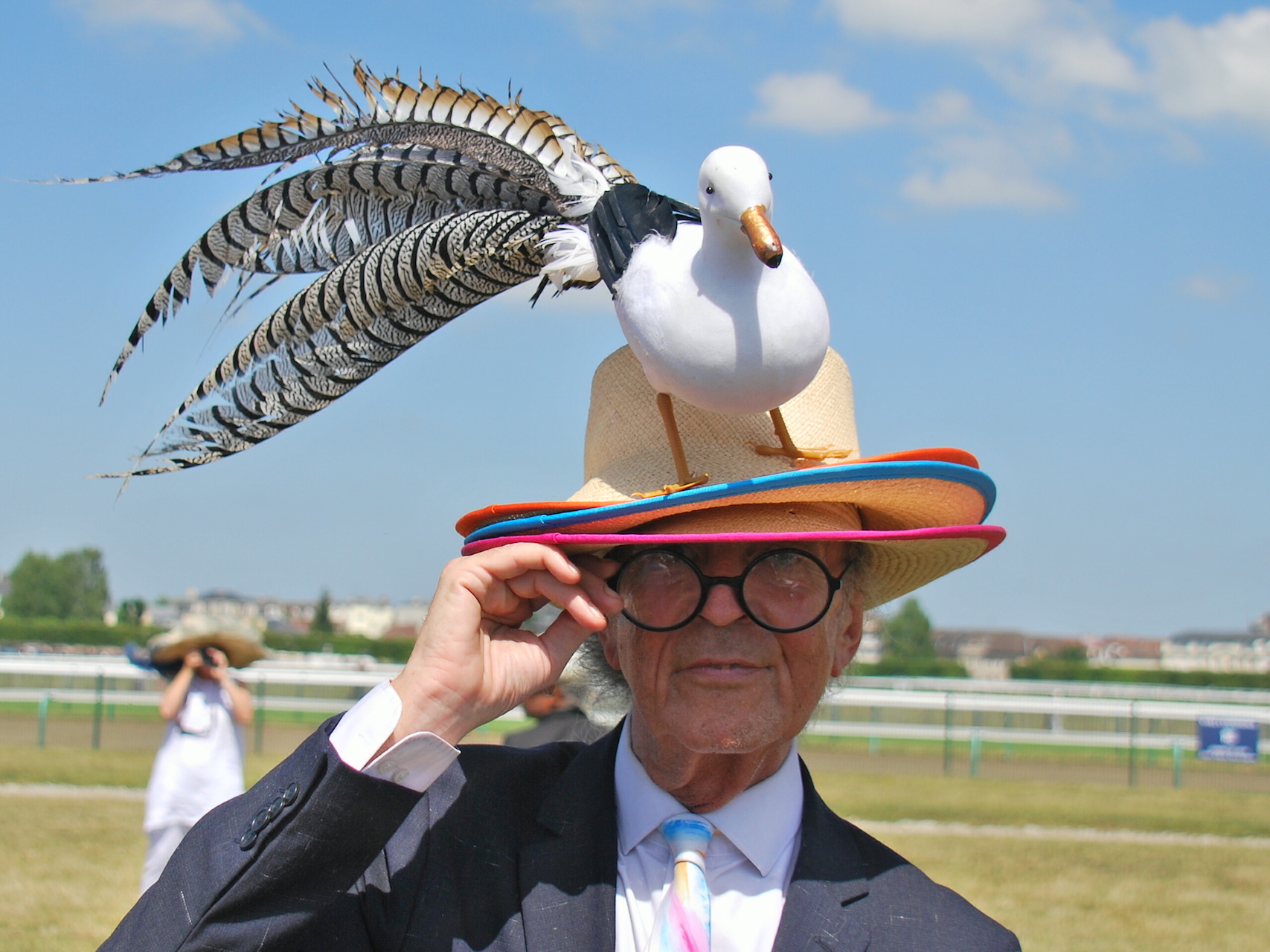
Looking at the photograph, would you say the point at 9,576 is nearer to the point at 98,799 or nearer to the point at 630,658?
the point at 98,799

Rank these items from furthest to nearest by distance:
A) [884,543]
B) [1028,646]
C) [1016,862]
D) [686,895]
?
[1028,646] → [1016,862] → [884,543] → [686,895]

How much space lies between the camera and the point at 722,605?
A: 1.79m

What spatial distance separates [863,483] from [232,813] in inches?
37.5

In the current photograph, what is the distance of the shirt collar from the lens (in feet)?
6.05

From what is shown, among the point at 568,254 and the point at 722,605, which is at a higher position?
the point at 568,254

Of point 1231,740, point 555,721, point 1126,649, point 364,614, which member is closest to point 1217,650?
point 1126,649

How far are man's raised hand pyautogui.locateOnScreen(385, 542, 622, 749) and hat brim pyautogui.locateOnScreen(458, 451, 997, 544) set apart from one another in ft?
0.20

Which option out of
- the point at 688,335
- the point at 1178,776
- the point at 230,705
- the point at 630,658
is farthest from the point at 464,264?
the point at 1178,776

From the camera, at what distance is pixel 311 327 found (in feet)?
7.02

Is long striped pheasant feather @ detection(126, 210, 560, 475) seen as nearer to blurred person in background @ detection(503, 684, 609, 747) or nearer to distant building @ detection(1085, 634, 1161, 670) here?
blurred person in background @ detection(503, 684, 609, 747)

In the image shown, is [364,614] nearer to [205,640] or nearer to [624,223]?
[205,640]

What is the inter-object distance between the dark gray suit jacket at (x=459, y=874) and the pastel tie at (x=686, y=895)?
10 centimetres

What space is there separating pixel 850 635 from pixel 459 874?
0.73 meters

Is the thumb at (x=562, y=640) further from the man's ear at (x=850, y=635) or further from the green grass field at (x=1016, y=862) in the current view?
the green grass field at (x=1016, y=862)
